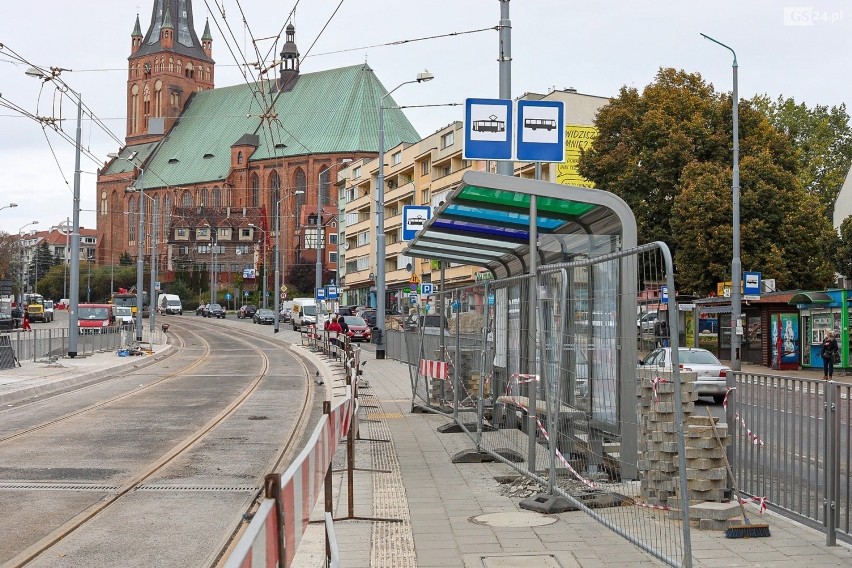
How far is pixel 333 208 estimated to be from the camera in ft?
360

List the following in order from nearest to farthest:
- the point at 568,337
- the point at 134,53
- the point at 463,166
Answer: the point at 568,337, the point at 463,166, the point at 134,53

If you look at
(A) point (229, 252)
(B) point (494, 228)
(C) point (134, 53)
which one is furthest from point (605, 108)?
(C) point (134, 53)

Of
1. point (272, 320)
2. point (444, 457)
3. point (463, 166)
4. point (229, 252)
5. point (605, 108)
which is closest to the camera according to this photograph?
point (444, 457)

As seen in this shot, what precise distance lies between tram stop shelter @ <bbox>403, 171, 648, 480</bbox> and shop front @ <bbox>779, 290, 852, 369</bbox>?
20.0 metres

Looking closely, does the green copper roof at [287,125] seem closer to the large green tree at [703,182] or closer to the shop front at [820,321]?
the large green tree at [703,182]

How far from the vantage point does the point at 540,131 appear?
1194 cm

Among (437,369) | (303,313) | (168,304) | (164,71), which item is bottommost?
(437,369)

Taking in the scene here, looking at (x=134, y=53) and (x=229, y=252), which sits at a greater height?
(x=134, y=53)

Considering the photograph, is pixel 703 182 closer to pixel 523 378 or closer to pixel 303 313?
pixel 523 378

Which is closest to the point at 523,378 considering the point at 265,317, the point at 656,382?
the point at 656,382

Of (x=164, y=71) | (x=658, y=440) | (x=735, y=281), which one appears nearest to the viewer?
(x=658, y=440)

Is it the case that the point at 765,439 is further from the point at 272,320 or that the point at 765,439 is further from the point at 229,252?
the point at 229,252

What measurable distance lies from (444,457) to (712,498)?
442cm

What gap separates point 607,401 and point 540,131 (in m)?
4.73
